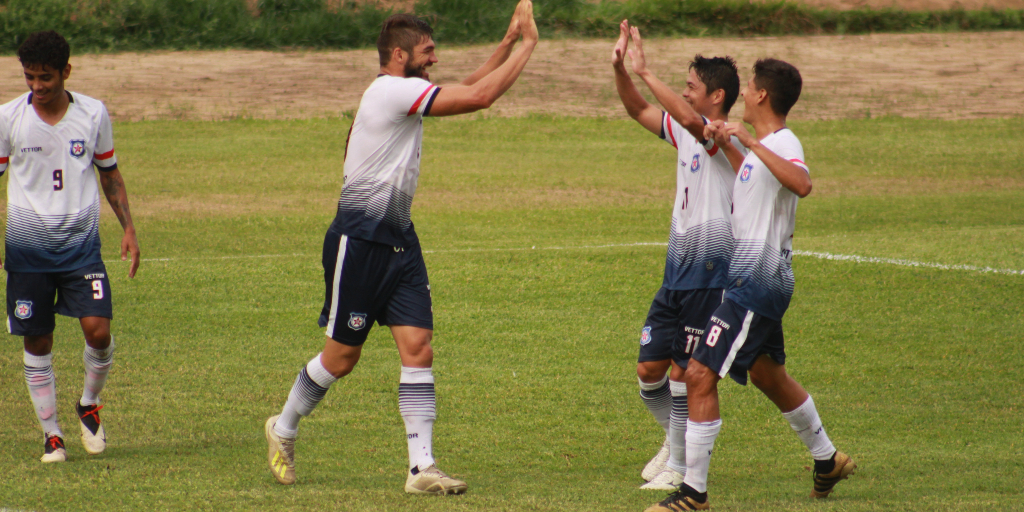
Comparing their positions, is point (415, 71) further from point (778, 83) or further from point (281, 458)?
point (281, 458)

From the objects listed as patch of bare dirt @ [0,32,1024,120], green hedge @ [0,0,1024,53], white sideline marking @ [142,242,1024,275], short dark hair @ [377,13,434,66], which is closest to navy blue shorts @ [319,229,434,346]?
short dark hair @ [377,13,434,66]

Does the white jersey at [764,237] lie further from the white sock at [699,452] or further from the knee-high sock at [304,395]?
the knee-high sock at [304,395]

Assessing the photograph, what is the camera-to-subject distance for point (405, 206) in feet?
18.9

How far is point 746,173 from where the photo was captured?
5387mm

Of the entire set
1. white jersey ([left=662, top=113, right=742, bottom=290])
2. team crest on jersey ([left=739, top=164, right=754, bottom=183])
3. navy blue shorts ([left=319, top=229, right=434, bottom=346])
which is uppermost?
team crest on jersey ([left=739, top=164, right=754, bottom=183])

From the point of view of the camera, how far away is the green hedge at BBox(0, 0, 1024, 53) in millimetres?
27719

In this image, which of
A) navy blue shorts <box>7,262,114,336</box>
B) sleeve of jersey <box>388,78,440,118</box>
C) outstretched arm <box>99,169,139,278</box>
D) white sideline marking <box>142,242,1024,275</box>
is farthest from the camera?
→ white sideline marking <box>142,242,1024,275</box>

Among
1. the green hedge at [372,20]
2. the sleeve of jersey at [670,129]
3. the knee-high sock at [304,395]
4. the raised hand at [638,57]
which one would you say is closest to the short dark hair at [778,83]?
the raised hand at [638,57]

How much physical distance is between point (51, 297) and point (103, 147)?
926 mm

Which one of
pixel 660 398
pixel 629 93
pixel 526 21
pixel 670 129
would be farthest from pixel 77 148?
pixel 660 398

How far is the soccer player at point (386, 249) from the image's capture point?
565 cm

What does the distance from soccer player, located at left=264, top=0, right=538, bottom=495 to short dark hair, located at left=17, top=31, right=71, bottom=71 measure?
1.77 metres

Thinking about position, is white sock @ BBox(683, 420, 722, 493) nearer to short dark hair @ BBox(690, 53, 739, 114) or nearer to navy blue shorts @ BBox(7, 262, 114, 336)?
short dark hair @ BBox(690, 53, 739, 114)

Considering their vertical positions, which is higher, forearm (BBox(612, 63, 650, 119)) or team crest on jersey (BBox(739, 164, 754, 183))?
forearm (BBox(612, 63, 650, 119))
